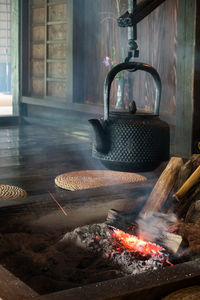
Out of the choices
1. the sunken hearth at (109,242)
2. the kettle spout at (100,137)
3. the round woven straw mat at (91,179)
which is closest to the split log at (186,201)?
the sunken hearth at (109,242)

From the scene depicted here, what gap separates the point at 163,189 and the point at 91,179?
1114mm

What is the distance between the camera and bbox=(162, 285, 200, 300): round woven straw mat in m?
1.25

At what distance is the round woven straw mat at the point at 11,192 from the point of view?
2.69 meters

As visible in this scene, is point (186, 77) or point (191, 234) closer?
point (191, 234)

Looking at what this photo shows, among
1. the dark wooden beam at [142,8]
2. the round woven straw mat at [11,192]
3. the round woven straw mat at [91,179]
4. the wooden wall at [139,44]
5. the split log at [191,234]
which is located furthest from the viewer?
the wooden wall at [139,44]

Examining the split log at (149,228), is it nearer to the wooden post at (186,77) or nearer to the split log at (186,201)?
the split log at (186,201)

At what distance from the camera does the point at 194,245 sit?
5.74 feet

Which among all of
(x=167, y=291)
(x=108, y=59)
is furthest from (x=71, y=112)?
(x=167, y=291)

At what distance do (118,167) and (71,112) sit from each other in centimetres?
477

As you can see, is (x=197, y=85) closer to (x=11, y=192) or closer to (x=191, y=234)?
(x=11, y=192)

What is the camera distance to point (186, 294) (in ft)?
4.20

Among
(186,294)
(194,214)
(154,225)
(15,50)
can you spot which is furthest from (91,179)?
(15,50)

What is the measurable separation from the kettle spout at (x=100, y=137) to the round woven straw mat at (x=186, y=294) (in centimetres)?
67

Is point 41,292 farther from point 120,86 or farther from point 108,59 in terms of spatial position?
point 108,59
